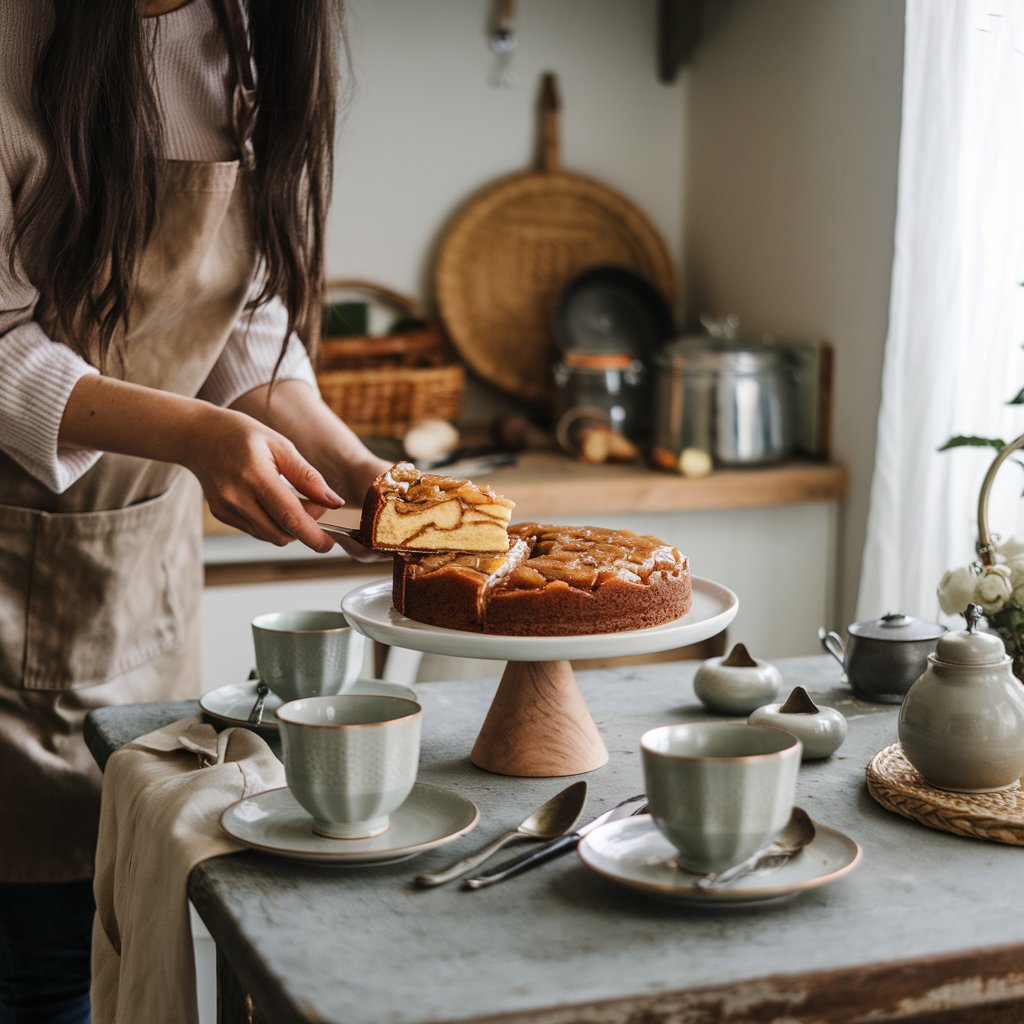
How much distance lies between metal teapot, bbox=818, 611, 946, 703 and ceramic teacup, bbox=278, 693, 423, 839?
590mm

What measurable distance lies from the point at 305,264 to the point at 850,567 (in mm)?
1451

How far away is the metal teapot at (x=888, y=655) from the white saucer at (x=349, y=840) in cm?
53

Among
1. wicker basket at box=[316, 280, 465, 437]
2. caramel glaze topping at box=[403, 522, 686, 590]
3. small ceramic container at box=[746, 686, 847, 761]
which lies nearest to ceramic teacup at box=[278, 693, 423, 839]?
caramel glaze topping at box=[403, 522, 686, 590]

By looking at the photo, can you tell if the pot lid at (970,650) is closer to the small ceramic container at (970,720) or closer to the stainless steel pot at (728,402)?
the small ceramic container at (970,720)

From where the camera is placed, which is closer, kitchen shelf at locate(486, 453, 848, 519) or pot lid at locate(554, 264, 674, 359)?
kitchen shelf at locate(486, 453, 848, 519)

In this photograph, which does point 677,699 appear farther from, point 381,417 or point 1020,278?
point 381,417

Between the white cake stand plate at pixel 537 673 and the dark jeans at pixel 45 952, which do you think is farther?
the dark jeans at pixel 45 952

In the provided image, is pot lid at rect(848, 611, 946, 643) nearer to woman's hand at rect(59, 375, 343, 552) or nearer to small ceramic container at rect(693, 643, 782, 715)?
small ceramic container at rect(693, 643, 782, 715)

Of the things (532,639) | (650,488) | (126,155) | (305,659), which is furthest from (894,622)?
(650,488)

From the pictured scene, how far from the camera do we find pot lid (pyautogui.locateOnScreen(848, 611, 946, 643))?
132cm

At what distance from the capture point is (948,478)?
2.15 meters

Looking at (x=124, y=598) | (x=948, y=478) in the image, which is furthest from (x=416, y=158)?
(x=124, y=598)

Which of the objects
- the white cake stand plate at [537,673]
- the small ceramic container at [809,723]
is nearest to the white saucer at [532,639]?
the white cake stand plate at [537,673]

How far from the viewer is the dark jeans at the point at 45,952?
143 centimetres
